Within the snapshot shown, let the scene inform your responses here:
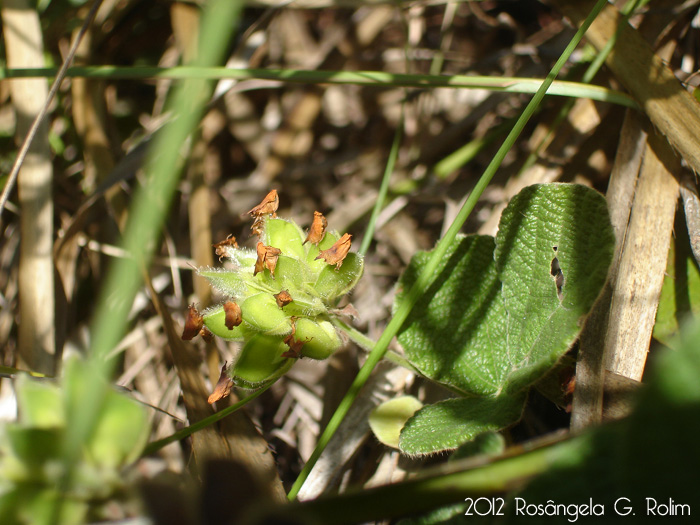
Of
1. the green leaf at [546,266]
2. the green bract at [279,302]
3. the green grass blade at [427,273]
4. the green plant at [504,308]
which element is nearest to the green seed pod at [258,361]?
the green bract at [279,302]

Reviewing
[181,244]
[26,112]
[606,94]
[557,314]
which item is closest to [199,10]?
[26,112]

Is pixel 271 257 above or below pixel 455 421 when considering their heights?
above

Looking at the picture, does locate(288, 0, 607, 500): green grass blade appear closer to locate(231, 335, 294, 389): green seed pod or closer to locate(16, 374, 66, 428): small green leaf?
locate(231, 335, 294, 389): green seed pod

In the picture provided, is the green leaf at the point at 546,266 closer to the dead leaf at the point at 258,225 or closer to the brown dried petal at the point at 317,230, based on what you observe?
the brown dried petal at the point at 317,230

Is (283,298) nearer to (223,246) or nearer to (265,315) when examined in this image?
(265,315)

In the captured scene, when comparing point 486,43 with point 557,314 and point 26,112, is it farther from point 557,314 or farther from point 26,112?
point 26,112

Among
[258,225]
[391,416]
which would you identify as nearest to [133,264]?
[258,225]

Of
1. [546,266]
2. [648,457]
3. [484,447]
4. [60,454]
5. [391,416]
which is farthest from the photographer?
[391,416]
